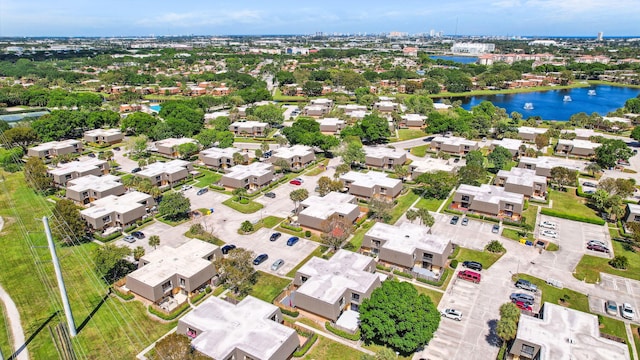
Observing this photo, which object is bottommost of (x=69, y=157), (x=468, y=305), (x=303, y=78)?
(x=468, y=305)

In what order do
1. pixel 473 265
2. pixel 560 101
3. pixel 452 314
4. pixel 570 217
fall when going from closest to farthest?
pixel 452 314 → pixel 473 265 → pixel 570 217 → pixel 560 101

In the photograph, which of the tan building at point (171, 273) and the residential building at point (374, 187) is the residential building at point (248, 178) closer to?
the residential building at point (374, 187)

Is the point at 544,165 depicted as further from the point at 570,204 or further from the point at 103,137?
the point at 103,137

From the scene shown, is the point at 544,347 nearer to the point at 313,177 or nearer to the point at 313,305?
the point at 313,305

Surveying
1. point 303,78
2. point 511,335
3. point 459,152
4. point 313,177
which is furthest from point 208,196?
point 303,78

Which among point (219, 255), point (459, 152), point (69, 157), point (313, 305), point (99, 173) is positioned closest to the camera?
point (313, 305)

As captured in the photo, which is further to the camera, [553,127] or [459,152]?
[553,127]

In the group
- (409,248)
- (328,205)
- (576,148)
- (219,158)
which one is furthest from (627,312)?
(219,158)

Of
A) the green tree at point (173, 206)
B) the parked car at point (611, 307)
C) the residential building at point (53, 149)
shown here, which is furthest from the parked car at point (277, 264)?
the residential building at point (53, 149)
